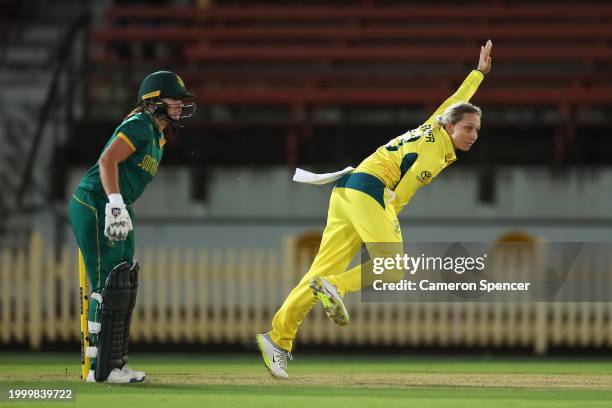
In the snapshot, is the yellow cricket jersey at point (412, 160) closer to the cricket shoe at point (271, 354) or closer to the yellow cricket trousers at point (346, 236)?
the yellow cricket trousers at point (346, 236)

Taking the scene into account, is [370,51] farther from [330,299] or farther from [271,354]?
[330,299]

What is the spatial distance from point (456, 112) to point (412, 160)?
43 centimetres

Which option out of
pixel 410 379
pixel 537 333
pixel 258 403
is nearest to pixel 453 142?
pixel 410 379

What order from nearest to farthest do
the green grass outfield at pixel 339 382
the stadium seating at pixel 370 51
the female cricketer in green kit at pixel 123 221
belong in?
the green grass outfield at pixel 339 382 < the female cricketer in green kit at pixel 123 221 < the stadium seating at pixel 370 51

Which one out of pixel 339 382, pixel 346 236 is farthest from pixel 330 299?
pixel 339 382

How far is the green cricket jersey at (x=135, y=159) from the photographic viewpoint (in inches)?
284

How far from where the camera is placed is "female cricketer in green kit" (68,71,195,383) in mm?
7148

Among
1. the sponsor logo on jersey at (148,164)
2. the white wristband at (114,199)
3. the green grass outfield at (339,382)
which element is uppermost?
the sponsor logo on jersey at (148,164)

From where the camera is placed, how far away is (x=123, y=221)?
7004 mm

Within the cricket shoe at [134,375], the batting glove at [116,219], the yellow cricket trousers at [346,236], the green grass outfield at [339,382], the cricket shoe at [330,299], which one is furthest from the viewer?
the yellow cricket trousers at [346,236]

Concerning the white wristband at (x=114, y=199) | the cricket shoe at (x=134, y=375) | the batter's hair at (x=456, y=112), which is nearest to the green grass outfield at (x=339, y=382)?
the cricket shoe at (x=134, y=375)

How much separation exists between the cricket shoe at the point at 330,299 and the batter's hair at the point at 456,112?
52.7 inches

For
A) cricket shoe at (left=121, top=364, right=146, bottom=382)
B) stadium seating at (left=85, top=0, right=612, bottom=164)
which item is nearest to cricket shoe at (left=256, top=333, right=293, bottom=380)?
cricket shoe at (left=121, top=364, right=146, bottom=382)

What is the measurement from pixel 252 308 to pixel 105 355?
471 centimetres
